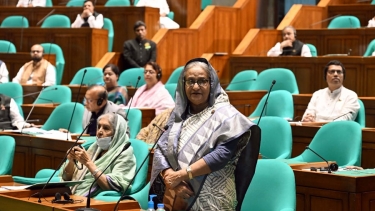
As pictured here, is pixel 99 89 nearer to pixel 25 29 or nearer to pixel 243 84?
pixel 243 84

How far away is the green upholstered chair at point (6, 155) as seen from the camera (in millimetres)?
5172

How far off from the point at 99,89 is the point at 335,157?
1729 millimetres

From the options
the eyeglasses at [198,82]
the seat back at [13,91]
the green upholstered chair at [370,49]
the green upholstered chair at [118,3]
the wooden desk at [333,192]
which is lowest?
the wooden desk at [333,192]

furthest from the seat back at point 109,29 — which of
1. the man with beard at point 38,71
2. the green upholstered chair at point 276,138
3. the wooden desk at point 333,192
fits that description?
the wooden desk at point 333,192

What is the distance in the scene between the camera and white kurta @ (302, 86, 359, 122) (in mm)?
6348

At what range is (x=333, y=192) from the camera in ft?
14.2

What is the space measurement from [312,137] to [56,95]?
293 cm

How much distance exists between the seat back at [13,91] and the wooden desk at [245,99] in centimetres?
209

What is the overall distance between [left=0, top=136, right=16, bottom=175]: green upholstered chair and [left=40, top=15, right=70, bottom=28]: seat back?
5.14 m

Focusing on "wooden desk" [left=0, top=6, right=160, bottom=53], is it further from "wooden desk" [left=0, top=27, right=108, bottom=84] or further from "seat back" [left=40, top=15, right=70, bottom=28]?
"seat back" [left=40, top=15, right=70, bottom=28]

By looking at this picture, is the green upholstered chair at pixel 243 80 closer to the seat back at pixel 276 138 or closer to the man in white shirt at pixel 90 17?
the man in white shirt at pixel 90 17

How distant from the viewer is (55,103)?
7.82m

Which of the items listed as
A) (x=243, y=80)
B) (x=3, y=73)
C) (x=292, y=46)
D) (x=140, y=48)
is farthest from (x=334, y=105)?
(x=3, y=73)

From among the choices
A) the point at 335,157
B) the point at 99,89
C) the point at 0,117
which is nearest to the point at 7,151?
the point at 99,89
